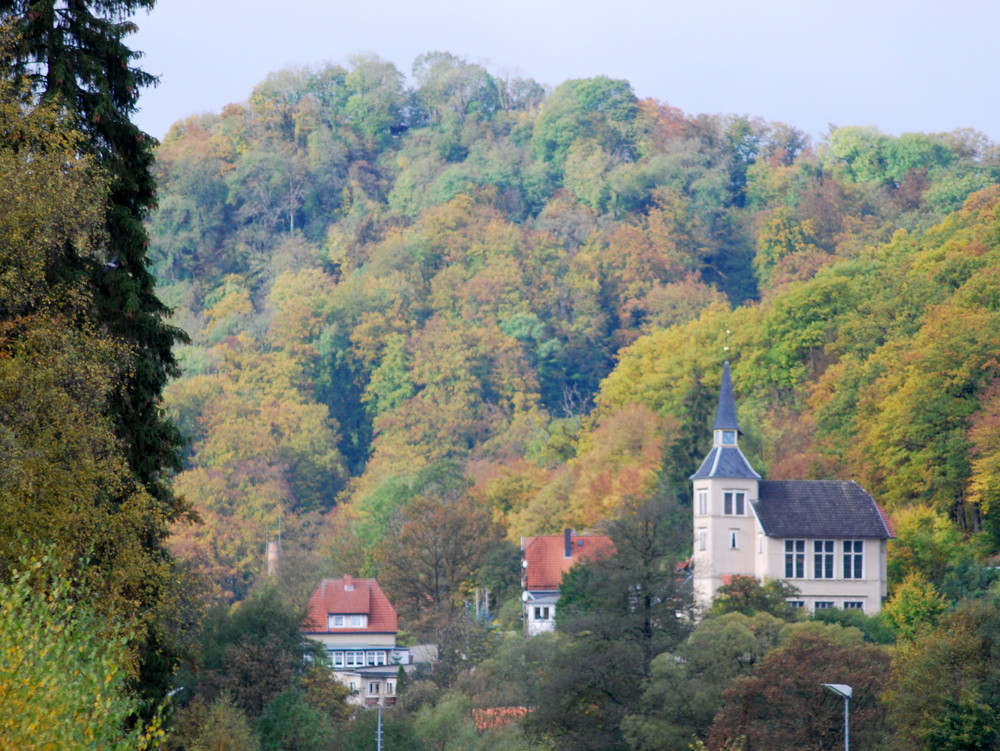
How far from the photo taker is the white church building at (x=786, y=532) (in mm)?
66875

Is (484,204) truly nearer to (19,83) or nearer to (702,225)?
(702,225)

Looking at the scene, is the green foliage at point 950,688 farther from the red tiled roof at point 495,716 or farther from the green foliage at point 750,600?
the red tiled roof at point 495,716

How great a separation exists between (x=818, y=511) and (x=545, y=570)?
52.6 ft

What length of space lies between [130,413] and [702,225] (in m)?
123

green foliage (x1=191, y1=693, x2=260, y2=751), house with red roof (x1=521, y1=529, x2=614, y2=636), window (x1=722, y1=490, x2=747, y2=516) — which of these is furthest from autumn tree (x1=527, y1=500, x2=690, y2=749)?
house with red roof (x1=521, y1=529, x2=614, y2=636)

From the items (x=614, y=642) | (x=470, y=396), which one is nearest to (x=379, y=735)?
(x=614, y=642)

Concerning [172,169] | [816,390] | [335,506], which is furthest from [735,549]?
[172,169]

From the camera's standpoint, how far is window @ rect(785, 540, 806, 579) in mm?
68312

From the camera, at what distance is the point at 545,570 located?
81.2 m

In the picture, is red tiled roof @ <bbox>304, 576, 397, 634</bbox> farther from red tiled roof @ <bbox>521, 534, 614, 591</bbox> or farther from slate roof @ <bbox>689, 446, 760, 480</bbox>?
slate roof @ <bbox>689, 446, 760, 480</bbox>

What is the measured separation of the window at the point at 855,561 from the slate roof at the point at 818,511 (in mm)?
430

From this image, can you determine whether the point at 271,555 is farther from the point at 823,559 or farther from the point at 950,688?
the point at 950,688

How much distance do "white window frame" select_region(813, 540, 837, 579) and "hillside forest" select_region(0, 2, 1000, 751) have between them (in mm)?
2252

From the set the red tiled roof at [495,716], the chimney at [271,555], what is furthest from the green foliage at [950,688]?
the chimney at [271,555]
